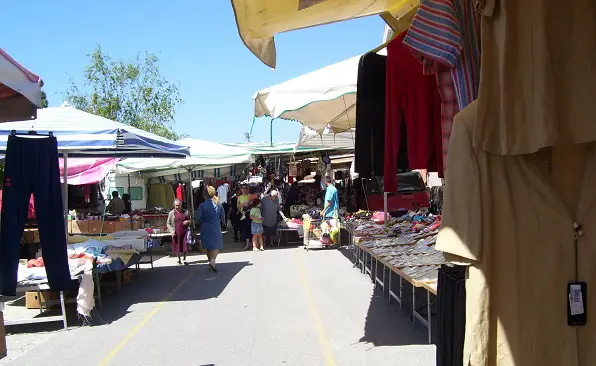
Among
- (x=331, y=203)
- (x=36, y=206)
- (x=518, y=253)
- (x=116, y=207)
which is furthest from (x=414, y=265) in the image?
(x=116, y=207)

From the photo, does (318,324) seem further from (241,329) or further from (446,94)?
(446,94)

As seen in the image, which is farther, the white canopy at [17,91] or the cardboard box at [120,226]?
the cardboard box at [120,226]

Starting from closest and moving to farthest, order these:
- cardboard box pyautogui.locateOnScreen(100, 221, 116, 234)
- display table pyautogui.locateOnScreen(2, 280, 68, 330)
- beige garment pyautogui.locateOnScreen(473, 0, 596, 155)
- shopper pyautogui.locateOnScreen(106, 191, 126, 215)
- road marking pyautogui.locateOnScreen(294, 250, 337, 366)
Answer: beige garment pyautogui.locateOnScreen(473, 0, 596, 155)
road marking pyautogui.locateOnScreen(294, 250, 337, 366)
display table pyautogui.locateOnScreen(2, 280, 68, 330)
cardboard box pyautogui.locateOnScreen(100, 221, 116, 234)
shopper pyautogui.locateOnScreen(106, 191, 126, 215)

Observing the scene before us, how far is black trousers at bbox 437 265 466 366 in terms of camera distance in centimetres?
267

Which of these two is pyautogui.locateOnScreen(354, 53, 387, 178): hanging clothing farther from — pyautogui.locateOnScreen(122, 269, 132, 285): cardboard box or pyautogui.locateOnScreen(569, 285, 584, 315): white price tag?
pyautogui.locateOnScreen(122, 269, 132, 285): cardboard box

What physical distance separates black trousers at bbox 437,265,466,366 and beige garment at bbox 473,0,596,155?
99 cm

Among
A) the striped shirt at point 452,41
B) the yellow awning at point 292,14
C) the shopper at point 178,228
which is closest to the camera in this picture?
the striped shirt at point 452,41

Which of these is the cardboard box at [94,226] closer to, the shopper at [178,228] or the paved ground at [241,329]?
the shopper at [178,228]

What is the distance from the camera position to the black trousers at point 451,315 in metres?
2.67

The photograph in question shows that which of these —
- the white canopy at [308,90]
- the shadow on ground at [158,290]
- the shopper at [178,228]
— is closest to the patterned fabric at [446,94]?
the white canopy at [308,90]

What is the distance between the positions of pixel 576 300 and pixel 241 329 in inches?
200

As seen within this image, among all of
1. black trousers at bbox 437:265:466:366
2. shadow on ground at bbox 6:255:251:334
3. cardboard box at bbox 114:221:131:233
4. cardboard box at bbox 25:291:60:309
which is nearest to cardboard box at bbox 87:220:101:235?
cardboard box at bbox 114:221:131:233

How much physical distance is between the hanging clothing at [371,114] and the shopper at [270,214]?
419 inches

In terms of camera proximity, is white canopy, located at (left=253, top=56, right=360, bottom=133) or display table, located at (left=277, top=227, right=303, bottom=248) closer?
white canopy, located at (left=253, top=56, right=360, bottom=133)
